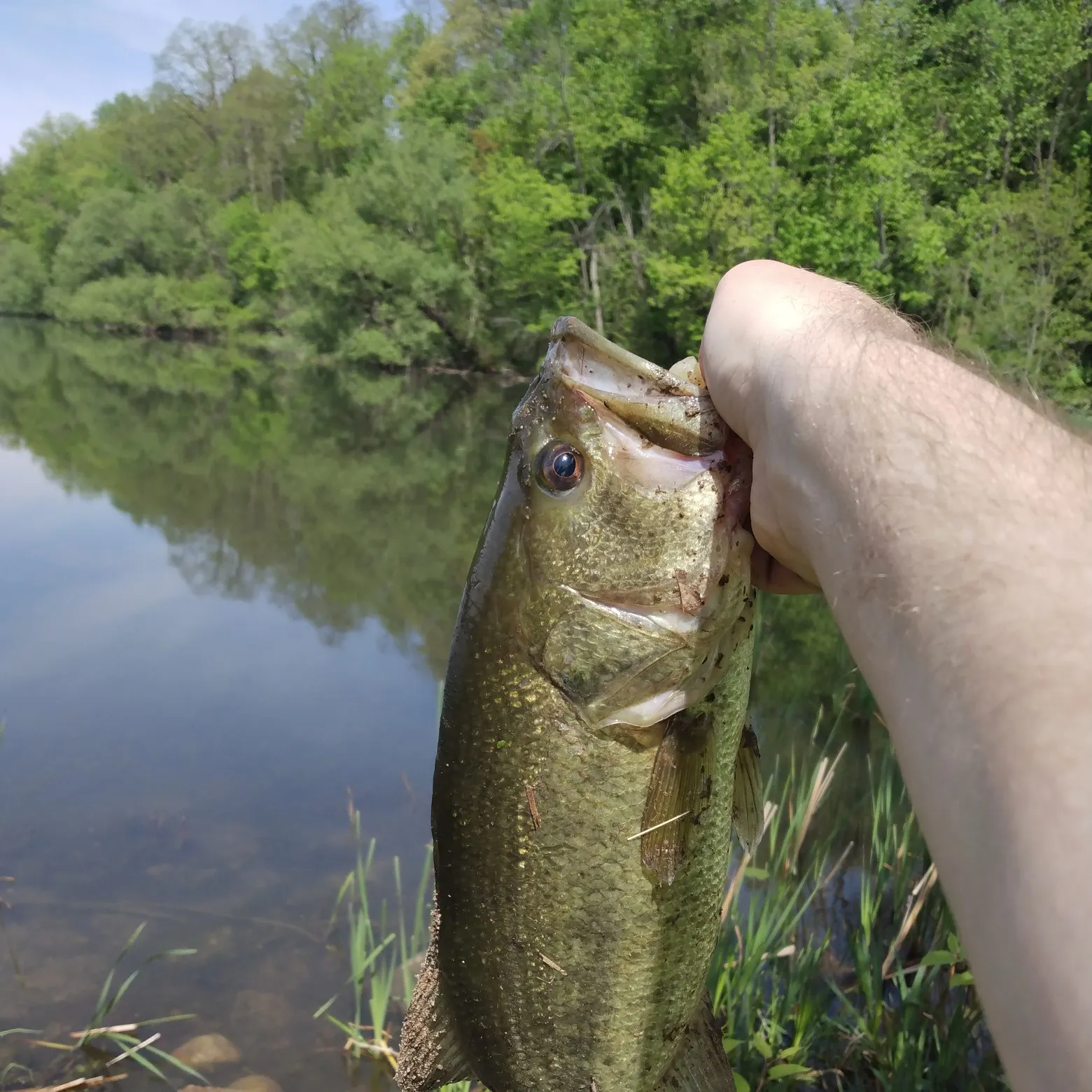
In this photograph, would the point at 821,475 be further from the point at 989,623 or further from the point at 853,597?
the point at 989,623

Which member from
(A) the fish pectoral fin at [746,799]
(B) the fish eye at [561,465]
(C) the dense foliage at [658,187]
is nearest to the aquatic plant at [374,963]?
(A) the fish pectoral fin at [746,799]

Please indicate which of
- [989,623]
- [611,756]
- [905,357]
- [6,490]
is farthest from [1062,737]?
[6,490]

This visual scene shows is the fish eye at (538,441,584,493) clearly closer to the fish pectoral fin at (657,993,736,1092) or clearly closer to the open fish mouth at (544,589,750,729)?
the open fish mouth at (544,589,750,729)

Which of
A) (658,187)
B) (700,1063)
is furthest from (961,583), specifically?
(658,187)

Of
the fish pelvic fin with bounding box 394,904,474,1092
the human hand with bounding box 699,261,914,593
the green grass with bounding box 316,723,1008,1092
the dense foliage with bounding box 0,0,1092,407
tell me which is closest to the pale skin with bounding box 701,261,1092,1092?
the human hand with bounding box 699,261,914,593

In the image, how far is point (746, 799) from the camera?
1.91 metres

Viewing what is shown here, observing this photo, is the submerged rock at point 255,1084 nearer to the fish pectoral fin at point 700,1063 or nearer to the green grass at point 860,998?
the green grass at point 860,998

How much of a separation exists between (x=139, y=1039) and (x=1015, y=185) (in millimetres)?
29221

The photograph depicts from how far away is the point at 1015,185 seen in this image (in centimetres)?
2630

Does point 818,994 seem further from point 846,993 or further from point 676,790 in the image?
point 676,790

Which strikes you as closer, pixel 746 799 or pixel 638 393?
pixel 638 393

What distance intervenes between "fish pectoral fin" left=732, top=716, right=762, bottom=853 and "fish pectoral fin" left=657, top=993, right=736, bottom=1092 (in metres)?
0.38

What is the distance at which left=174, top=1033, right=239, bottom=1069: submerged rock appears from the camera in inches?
184

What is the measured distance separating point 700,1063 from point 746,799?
22.1 inches
